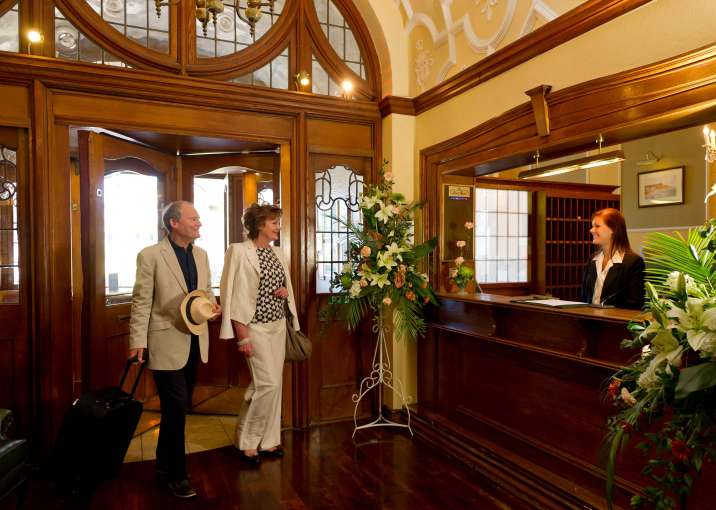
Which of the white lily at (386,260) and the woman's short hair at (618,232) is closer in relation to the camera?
the woman's short hair at (618,232)

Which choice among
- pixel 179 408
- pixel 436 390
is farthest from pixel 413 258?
pixel 179 408

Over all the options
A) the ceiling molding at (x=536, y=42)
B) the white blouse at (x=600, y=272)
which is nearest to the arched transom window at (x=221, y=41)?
the ceiling molding at (x=536, y=42)

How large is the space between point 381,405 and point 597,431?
188 centimetres

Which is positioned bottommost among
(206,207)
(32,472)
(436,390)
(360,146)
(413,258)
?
(32,472)

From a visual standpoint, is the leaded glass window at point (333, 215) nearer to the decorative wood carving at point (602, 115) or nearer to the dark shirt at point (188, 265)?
the decorative wood carving at point (602, 115)

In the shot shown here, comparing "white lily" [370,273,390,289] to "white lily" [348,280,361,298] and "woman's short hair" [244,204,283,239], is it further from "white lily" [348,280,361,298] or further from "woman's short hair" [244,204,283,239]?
"woman's short hair" [244,204,283,239]

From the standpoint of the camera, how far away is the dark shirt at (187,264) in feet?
10.0

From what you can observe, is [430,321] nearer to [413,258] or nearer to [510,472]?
[413,258]

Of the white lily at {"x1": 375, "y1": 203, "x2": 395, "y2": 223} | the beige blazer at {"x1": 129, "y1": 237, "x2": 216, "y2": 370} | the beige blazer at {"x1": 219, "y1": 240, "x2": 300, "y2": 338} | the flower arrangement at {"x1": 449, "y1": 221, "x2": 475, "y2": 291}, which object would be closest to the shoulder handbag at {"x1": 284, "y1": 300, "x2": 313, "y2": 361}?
the beige blazer at {"x1": 219, "y1": 240, "x2": 300, "y2": 338}

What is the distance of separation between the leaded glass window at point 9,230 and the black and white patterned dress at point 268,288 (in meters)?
1.53

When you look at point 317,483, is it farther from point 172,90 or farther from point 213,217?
point 172,90

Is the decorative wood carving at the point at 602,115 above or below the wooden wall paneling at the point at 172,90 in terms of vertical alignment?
below

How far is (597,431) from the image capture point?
106 inches

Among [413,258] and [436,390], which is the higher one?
[413,258]
